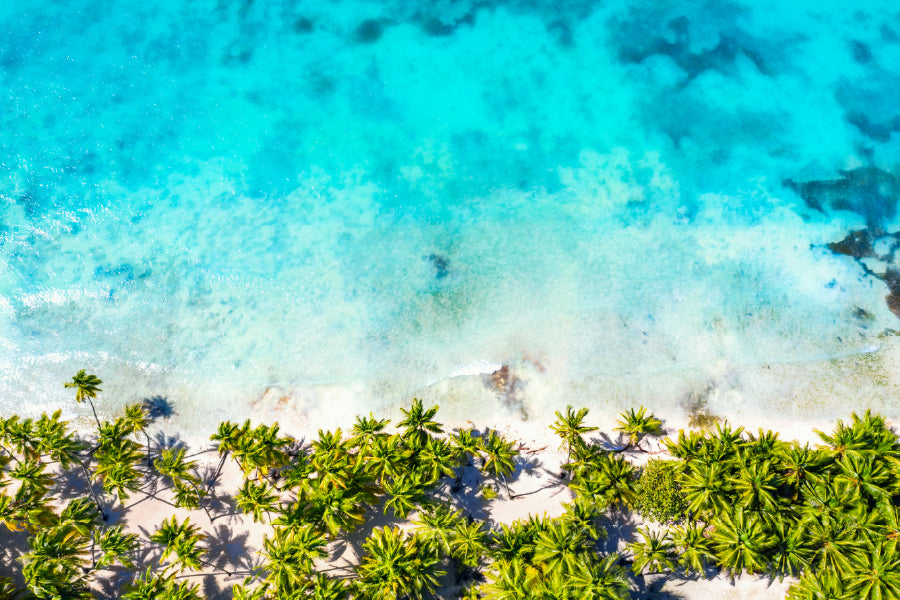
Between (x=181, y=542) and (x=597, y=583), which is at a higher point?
(x=181, y=542)

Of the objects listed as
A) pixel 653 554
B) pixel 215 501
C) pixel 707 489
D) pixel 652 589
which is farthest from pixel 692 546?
pixel 215 501

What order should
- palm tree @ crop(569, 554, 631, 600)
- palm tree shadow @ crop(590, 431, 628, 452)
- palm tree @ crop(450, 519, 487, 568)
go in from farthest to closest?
palm tree shadow @ crop(590, 431, 628, 452) → palm tree @ crop(450, 519, 487, 568) → palm tree @ crop(569, 554, 631, 600)

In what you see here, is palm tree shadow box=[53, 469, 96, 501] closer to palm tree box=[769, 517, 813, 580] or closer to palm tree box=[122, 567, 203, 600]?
palm tree box=[122, 567, 203, 600]

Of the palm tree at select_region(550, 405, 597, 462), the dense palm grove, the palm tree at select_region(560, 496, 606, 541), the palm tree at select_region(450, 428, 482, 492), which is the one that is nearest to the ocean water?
the palm tree at select_region(550, 405, 597, 462)

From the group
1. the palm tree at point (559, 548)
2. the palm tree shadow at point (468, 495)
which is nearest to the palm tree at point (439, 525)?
the palm tree shadow at point (468, 495)

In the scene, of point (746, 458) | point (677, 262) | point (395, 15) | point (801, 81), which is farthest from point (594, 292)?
point (395, 15)

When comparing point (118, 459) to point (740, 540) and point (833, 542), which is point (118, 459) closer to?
point (740, 540)

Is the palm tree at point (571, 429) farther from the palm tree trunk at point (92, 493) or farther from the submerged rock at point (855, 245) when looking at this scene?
the palm tree trunk at point (92, 493)
